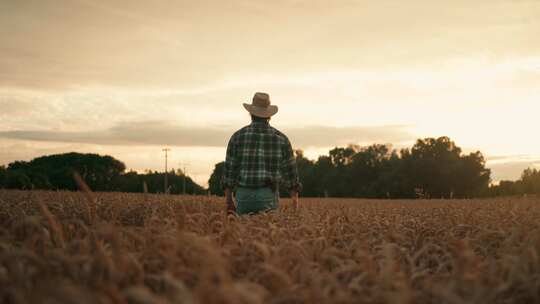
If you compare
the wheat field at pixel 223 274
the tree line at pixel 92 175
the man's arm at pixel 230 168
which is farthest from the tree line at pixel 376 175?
the wheat field at pixel 223 274

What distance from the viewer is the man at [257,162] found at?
8445 mm

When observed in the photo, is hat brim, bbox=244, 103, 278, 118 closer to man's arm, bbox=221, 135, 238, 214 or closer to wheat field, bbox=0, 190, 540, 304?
man's arm, bbox=221, 135, 238, 214

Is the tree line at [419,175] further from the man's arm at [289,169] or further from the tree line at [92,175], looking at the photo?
the man's arm at [289,169]

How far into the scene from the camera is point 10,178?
134 ft

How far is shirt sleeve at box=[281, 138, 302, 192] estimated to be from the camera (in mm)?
8906

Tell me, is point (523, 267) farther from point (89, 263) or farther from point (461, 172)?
point (461, 172)

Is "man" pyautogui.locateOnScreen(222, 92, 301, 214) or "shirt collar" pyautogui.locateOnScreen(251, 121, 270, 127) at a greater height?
"shirt collar" pyautogui.locateOnScreen(251, 121, 270, 127)

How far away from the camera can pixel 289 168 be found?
902 centimetres

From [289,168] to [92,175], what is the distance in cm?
7080

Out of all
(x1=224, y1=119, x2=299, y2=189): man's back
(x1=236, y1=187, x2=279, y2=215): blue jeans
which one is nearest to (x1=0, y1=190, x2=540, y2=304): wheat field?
(x1=236, y1=187, x2=279, y2=215): blue jeans

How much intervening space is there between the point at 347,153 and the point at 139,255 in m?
97.0

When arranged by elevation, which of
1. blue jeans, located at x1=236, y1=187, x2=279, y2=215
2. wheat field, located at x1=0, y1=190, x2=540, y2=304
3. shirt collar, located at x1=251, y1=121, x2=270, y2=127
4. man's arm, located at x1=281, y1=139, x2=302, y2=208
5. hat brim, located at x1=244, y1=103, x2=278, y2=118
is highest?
hat brim, located at x1=244, y1=103, x2=278, y2=118

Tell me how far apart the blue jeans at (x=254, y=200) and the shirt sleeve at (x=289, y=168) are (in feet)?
1.97

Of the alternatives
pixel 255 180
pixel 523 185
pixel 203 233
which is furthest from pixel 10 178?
pixel 523 185
